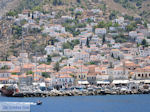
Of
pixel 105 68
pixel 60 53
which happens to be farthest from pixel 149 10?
pixel 105 68

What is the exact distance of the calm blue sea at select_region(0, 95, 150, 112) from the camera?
267 ft

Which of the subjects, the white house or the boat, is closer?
the boat

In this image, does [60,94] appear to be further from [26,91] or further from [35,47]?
[35,47]

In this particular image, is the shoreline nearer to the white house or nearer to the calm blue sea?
the calm blue sea

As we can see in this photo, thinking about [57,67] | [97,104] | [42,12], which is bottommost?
[97,104]

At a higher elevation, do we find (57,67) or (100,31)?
(100,31)

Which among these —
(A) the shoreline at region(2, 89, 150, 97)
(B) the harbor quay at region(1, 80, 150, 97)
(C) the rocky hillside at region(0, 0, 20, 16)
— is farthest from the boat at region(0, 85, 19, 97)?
Result: (C) the rocky hillside at region(0, 0, 20, 16)

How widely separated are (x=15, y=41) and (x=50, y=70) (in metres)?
23.8

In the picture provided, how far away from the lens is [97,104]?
288 feet

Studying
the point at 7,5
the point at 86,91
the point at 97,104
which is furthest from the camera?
the point at 7,5

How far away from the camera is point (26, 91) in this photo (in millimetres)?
104438

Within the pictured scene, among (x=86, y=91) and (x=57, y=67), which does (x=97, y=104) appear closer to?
(x=86, y=91)

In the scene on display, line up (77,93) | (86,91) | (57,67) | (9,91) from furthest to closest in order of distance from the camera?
(57,67), (86,91), (77,93), (9,91)

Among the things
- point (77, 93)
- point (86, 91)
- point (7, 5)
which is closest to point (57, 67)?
point (86, 91)
